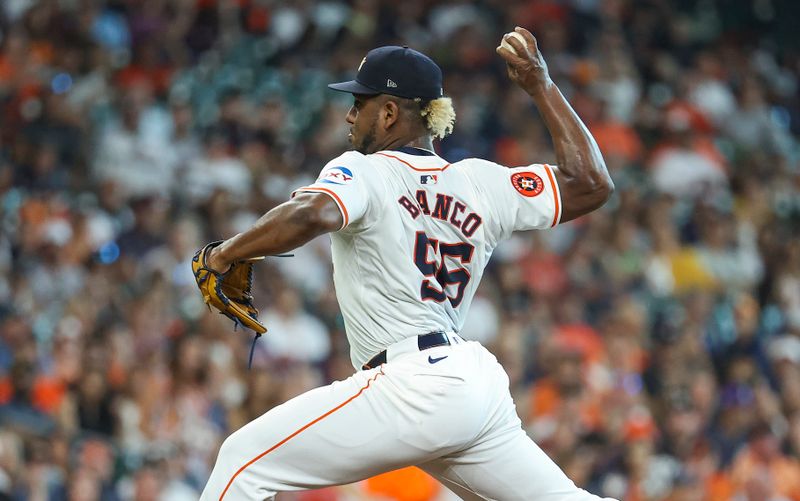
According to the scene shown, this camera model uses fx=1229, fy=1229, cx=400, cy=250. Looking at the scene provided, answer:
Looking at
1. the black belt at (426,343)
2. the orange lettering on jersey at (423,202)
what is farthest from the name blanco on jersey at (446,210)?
the black belt at (426,343)

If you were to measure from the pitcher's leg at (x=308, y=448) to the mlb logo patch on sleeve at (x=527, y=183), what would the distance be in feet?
3.07

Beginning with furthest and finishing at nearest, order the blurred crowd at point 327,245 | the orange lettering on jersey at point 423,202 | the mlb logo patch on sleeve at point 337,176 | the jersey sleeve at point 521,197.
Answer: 1. the blurred crowd at point 327,245
2. the jersey sleeve at point 521,197
3. the orange lettering on jersey at point 423,202
4. the mlb logo patch on sleeve at point 337,176

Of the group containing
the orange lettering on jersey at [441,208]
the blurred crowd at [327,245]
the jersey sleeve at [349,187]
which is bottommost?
the blurred crowd at [327,245]

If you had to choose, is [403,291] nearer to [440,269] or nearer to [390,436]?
[440,269]

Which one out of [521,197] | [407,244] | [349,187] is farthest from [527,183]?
[349,187]

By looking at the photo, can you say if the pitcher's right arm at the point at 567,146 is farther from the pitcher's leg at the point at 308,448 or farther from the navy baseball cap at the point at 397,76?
the pitcher's leg at the point at 308,448

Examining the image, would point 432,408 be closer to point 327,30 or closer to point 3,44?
point 3,44

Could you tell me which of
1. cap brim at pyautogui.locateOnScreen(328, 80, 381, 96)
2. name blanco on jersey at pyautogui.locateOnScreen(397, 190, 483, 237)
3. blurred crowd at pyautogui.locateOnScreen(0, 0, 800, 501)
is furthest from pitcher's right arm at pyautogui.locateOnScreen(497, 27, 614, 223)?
blurred crowd at pyautogui.locateOnScreen(0, 0, 800, 501)

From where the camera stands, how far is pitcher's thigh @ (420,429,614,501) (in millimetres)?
4039

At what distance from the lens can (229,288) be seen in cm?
Answer: 396

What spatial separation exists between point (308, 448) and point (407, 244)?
0.74 meters

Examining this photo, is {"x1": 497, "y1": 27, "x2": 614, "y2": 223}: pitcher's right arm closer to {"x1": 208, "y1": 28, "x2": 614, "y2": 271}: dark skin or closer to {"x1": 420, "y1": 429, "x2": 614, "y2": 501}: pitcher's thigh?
{"x1": 208, "y1": 28, "x2": 614, "y2": 271}: dark skin

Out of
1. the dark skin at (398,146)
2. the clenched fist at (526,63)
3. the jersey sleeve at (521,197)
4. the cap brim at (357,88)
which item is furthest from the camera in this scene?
the clenched fist at (526,63)

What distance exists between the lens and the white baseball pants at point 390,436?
392cm
